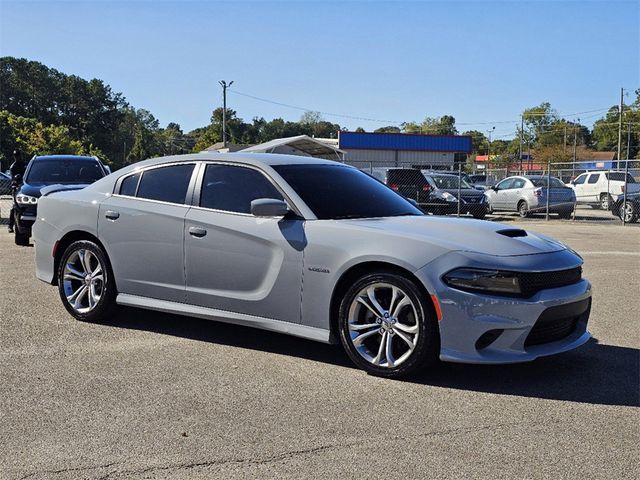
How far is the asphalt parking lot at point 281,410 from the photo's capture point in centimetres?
327

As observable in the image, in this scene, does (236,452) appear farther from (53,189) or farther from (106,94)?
(106,94)

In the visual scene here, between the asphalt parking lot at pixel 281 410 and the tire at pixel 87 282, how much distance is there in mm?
191

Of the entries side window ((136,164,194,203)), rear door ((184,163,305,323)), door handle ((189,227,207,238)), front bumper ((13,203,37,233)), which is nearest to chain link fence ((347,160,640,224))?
front bumper ((13,203,37,233))

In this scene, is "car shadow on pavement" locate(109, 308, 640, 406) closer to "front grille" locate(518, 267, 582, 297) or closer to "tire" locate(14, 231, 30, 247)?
"front grille" locate(518, 267, 582, 297)

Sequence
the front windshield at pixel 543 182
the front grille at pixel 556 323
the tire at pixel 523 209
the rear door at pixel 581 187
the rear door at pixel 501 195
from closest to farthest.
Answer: the front grille at pixel 556 323
the front windshield at pixel 543 182
the tire at pixel 523 209
the rear door at pixel 501 195
the rear door at pixel 581 187

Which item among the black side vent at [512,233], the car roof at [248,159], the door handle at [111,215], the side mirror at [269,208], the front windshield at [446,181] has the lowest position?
the black side vent at [512,233]

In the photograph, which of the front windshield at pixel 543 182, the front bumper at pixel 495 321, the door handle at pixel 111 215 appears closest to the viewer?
the front bumper at pixel 495 321

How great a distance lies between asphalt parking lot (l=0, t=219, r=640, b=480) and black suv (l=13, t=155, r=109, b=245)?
6500 millimetres

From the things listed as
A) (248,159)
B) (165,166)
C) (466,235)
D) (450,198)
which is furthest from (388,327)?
(450,198)

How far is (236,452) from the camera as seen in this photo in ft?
11.1

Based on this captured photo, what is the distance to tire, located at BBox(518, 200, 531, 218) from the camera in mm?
22719

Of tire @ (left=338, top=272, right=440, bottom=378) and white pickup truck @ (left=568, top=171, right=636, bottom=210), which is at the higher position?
white pickup truck @ (left=568, top=171, right=636, bottom=210)

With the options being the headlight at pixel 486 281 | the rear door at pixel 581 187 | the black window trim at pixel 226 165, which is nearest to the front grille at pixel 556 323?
the headlight at pixel 486 281

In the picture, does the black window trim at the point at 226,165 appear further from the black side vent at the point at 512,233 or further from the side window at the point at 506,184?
the side window at the point at 506,184
